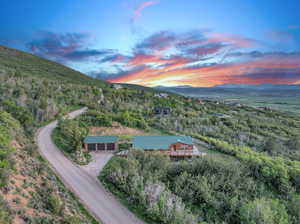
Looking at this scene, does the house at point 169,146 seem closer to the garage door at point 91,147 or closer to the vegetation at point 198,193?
the vegetation at point 198,193

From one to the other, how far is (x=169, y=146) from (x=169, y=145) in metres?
0.14

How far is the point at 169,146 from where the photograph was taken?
23516 mm

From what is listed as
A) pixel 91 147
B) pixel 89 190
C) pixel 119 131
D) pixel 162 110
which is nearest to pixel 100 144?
pixel 91 147

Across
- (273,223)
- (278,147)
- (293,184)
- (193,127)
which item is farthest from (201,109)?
(273,223)

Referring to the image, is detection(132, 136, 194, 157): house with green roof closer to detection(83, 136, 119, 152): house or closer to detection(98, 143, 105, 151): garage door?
detection(83, 136, 119, 152): house

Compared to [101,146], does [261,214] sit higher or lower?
lower

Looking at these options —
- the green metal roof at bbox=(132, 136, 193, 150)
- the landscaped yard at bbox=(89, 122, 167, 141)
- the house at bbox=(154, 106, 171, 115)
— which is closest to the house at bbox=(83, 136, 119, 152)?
the green metal roof at bbox=(132, 136, 193, 150)

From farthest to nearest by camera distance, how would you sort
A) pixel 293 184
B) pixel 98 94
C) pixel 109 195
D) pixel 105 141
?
pixel 98 94, pixel 105 141, pixel 293 184, pixel 109 195

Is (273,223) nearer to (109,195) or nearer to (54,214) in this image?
(109,195)

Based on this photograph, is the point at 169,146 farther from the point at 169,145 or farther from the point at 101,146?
the point at 101,146

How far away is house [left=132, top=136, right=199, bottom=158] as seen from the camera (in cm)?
2317

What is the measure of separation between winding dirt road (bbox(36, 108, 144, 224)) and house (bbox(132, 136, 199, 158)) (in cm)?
806

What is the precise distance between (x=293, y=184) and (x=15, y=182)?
81.1 ft

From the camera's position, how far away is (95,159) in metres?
22.1
